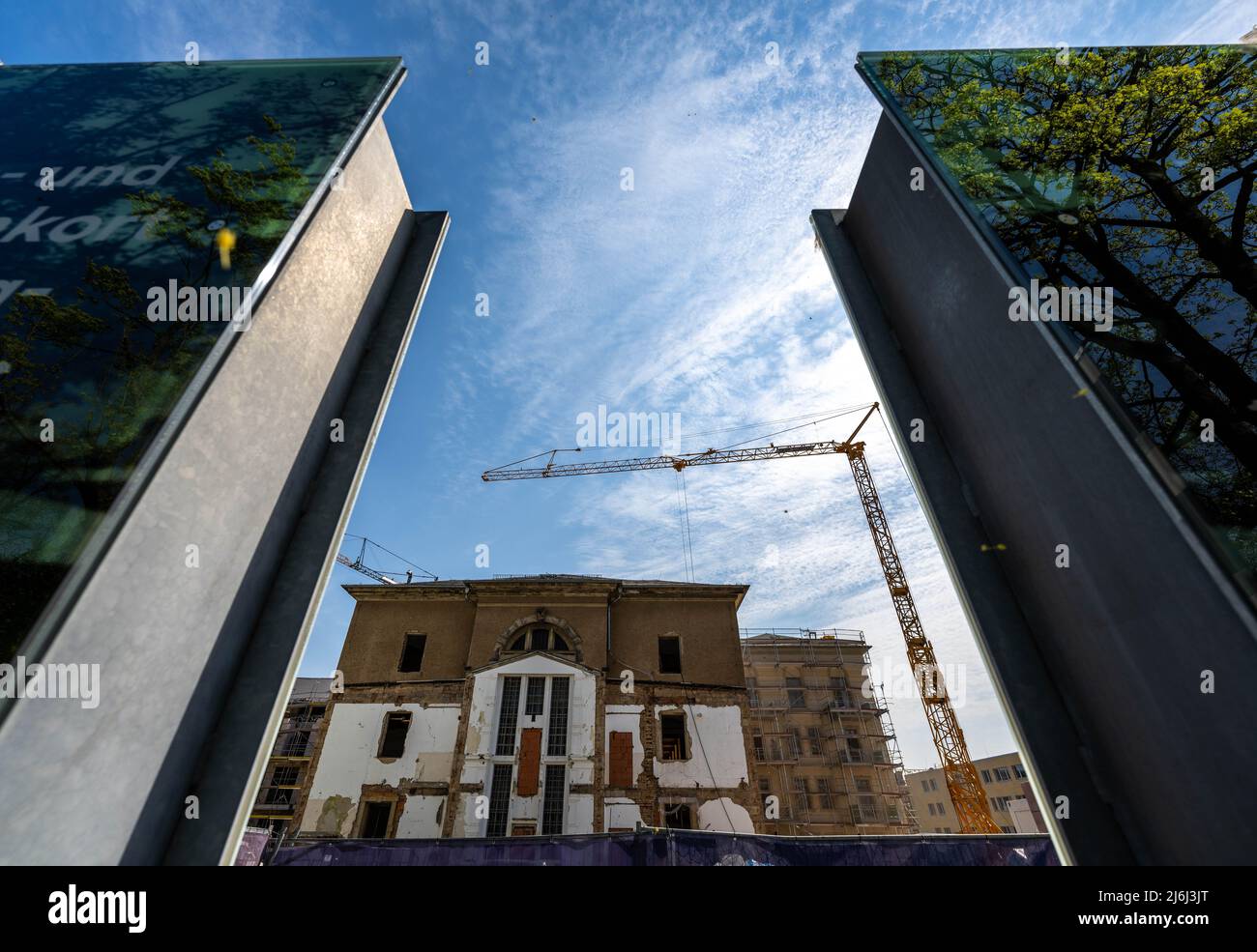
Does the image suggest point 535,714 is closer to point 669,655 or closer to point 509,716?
point 509,716

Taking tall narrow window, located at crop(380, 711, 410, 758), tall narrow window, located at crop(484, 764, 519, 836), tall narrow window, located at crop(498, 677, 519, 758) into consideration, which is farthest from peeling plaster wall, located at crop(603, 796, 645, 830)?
tall narrow window, located at crop(380, 711, 410, 758)

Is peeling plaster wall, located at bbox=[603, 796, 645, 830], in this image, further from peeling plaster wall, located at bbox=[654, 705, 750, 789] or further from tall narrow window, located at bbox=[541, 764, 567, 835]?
tall narrow window, located at bbox=[541, 764, 567, 835]

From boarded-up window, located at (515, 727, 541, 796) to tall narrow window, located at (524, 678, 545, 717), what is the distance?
0.60 metres

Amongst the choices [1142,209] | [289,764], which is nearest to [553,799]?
[1142,209]

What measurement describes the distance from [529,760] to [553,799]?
161cm

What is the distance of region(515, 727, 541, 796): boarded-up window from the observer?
19.2 meters

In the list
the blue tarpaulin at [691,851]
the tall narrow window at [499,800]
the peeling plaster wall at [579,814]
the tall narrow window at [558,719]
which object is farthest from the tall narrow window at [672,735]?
the blue tarpaulin at [691,851]

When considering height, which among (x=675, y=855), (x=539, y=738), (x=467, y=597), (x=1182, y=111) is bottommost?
(x=675, y=855)

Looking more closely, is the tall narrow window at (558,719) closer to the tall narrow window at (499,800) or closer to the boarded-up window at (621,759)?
the tall narrow window at (499,800)

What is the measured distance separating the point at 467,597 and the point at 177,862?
21207 millimetres

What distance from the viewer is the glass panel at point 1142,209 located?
3727 mm

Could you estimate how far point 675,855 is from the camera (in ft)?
35.5
